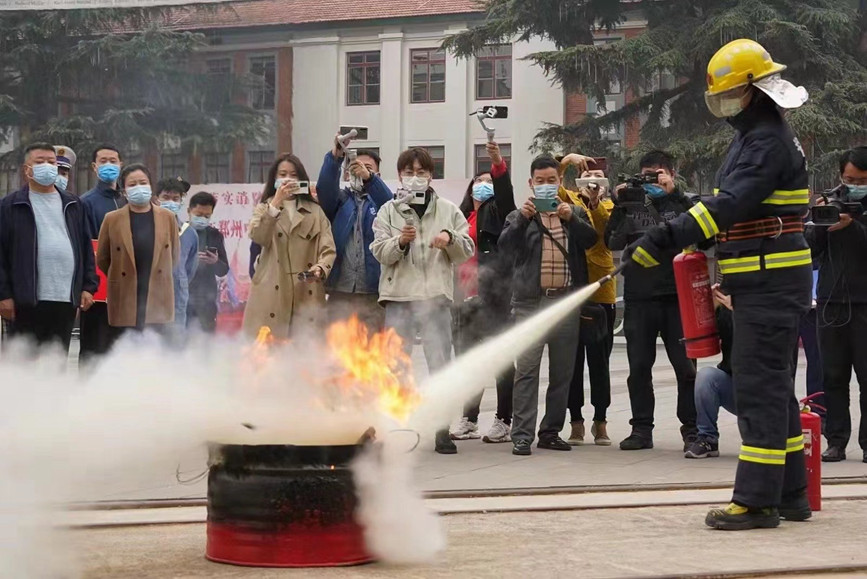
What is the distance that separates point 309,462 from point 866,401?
5.55m

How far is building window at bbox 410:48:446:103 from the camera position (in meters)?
49.3

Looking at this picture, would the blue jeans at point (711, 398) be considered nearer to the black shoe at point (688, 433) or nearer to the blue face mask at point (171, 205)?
the black shoe at point (688, 433)

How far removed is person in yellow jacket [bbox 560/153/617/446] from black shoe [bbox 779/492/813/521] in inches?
134

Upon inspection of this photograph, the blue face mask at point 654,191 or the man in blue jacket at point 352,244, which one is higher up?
the blue face mask at point 654,191

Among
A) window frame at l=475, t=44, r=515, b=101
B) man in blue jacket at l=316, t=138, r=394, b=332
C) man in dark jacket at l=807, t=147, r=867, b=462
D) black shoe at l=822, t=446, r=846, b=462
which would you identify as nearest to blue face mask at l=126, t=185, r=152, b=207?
man in blue jacket at l=316, t=138, r=394, b=332

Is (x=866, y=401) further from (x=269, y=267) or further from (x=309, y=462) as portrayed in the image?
(x=309, y=462)

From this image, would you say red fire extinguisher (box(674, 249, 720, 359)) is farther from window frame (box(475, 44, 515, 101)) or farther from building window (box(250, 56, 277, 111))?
building window (box(250, 56, 277, 111))

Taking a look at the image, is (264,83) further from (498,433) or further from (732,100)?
(732,100)

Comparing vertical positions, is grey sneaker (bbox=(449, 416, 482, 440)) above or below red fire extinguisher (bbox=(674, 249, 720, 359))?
below

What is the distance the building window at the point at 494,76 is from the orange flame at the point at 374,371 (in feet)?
141

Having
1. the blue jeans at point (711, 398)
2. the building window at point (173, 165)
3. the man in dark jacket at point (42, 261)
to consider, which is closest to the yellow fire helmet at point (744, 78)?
the blue jeans at point (711, 398)

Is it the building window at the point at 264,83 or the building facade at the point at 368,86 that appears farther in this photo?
the building window at the point at 264,83

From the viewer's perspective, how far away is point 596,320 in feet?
34.0

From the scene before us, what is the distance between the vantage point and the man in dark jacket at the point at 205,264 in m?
13.8
